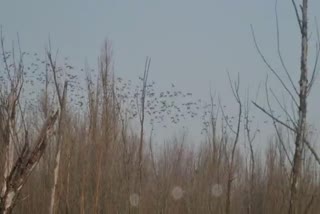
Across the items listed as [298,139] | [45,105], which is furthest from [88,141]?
[298,139]

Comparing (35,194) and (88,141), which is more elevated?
(88,141)

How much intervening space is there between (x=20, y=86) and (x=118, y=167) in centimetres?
213

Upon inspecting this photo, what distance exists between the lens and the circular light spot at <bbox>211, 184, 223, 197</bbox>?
20.7 ft

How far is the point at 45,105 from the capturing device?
17.3 feet

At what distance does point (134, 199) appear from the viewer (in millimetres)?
5250

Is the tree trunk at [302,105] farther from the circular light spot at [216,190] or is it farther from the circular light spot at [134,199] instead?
the circular light spot at [216,190]

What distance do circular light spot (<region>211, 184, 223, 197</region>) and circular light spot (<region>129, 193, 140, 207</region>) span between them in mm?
1369

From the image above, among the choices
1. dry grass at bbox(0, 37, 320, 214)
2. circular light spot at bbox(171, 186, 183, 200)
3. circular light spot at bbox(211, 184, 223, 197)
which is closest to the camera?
dry grass at bbox(0, 37, 320, 214)

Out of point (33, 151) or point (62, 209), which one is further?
point (62, 209)

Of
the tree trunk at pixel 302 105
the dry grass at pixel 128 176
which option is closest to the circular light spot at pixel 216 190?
the dry grass at pixel 128 176

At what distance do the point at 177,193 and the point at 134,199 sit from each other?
121cm

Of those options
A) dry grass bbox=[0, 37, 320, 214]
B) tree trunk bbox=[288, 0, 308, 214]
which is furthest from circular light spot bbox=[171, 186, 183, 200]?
tree trunk bbox=[288, 0, 308, 214]

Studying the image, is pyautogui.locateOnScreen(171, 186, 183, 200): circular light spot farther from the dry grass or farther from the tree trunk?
the tree trunk

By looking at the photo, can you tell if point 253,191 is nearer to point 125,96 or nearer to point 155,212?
point 155,212
